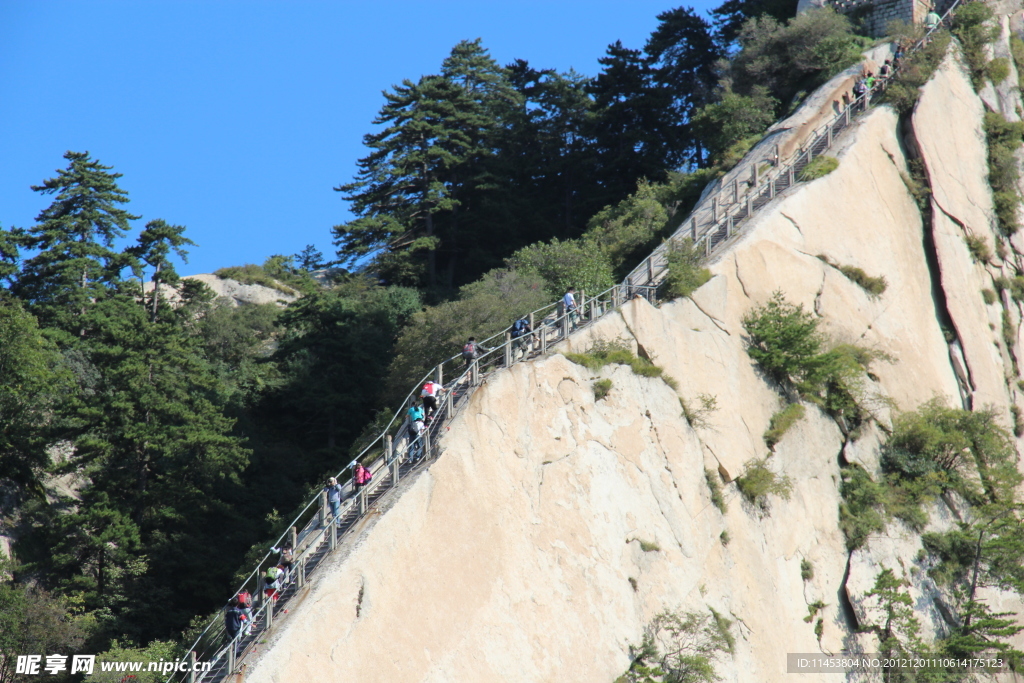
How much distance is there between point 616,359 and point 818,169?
420 inches

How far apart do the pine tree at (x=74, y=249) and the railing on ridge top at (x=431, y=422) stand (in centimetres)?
1711

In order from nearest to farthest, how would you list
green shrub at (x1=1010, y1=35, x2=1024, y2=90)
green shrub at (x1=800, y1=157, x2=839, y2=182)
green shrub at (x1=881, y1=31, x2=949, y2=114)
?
green shrub at (x1=800, y1=157, x2=839, y2=182), green shrub at (x1=881, y1=31, x2=949, y2=114), green shrub at (x1=1010, y1=35, x2=1024, y2=90)

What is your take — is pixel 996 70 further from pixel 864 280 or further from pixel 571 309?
pixel 571 309

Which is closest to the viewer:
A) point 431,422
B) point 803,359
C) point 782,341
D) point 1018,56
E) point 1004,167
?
point 431,422

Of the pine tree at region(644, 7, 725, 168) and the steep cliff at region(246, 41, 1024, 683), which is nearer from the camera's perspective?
the steep cliff at region(246, 41, 1024, 683)

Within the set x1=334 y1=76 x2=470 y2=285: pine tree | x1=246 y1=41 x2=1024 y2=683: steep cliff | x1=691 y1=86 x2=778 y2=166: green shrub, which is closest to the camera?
x1=246 y1=41 x2=1024 y2=683: steep cliff

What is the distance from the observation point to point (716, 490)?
2550cm

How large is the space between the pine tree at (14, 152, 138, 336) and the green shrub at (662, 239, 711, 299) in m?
23.5

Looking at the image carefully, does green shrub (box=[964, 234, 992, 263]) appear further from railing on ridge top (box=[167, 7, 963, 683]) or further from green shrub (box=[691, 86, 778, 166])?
green shrub (box=[691, 86, 778, 166])

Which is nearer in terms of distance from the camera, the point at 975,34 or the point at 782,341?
the point at 782,341

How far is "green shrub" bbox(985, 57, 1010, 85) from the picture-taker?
38469 mm

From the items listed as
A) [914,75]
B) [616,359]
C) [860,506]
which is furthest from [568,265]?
[860,506]

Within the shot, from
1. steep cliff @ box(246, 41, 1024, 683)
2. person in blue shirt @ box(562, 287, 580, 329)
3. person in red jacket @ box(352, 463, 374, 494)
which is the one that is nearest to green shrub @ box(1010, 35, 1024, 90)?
steep cliff @ box(246, 41, 1024, 683)

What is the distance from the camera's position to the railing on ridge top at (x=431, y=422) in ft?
61.3
